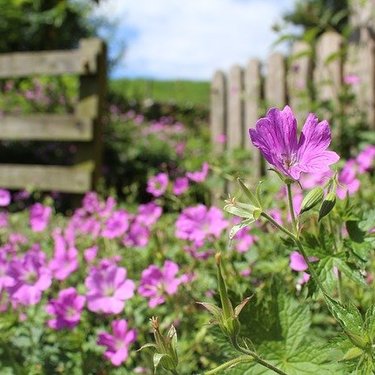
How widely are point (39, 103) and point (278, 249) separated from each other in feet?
22.1

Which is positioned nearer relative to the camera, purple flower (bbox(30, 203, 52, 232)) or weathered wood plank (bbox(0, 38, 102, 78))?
purple flower (bbox(30, 203, 52, 232))

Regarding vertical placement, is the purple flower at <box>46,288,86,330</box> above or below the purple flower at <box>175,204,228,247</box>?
below

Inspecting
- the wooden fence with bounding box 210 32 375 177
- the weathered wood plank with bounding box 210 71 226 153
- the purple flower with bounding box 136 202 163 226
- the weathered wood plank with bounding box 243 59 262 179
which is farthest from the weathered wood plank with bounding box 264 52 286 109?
the purple flower with bounding box 136 202 163 226

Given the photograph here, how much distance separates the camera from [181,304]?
5.42 ft

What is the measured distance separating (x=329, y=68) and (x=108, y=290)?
3.69 metres

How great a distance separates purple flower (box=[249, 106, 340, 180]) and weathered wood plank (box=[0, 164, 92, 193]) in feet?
14.3

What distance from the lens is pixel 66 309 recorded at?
1522 mm

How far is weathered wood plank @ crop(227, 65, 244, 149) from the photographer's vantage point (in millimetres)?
5660

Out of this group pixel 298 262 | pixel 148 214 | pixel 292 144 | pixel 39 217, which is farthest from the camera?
pixel 39 217

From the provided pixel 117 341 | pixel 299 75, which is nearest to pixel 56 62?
pixel 299 75

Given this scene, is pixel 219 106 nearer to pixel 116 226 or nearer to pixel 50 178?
pixel 50 178

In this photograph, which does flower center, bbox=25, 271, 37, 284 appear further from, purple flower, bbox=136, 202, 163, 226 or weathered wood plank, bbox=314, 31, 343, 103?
weathered wood plank, bbox=314, 31, 343, 103

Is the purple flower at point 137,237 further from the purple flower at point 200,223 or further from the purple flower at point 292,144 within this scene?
the purple flower at point 292,144

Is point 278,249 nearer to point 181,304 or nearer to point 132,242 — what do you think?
point 181,304
